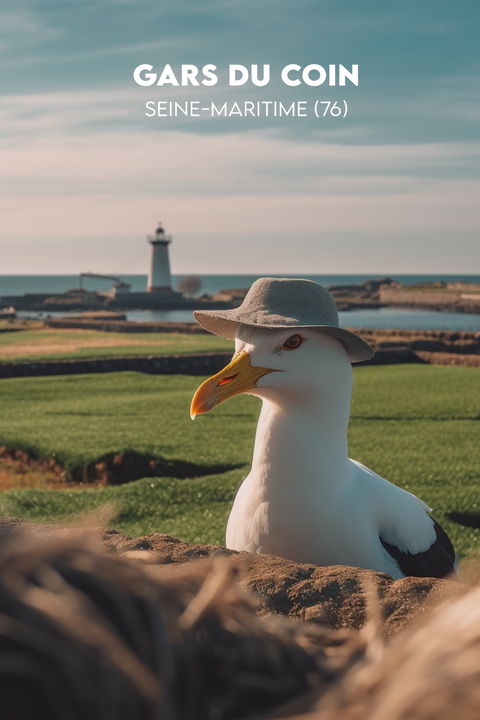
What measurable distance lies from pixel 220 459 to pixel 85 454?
Result: 6.17ft

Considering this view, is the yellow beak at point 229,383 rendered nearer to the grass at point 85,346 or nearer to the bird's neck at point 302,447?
the bird's neck at point 302,447

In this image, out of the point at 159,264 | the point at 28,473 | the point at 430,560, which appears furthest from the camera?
the point at 159,264

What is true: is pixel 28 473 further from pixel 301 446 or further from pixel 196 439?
pixel 301 446

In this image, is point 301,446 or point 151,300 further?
point 151,300

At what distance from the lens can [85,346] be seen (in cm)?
2598

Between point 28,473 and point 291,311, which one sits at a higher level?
point 291,311

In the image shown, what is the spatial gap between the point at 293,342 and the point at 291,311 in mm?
208

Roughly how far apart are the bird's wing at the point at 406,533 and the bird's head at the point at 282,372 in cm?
56

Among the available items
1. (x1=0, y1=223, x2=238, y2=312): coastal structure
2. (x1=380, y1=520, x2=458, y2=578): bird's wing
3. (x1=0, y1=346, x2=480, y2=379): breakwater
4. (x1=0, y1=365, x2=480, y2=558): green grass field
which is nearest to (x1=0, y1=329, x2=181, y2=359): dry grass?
(x1=0, y1=346, x2=480, y2=379): breakwater

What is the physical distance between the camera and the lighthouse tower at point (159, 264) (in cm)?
7881

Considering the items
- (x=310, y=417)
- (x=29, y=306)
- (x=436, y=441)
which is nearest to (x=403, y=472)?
(x=436, y=441)

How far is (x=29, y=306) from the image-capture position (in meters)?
82.9

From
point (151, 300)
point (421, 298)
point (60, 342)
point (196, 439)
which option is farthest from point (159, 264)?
point (196, 439)

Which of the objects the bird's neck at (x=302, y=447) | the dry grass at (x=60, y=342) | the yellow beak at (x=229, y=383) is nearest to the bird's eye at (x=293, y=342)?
the yellow beak at (x=229, y=383)
